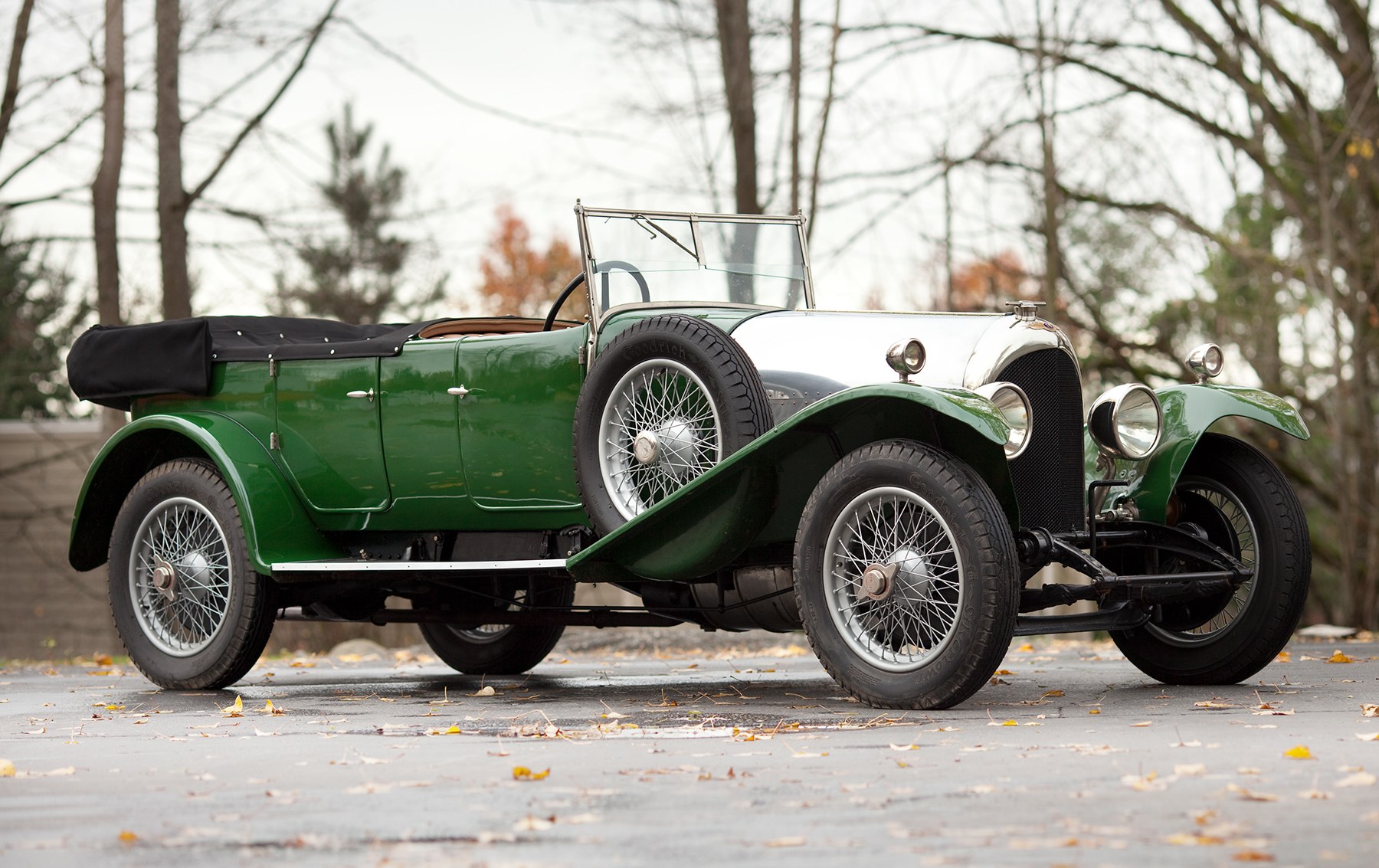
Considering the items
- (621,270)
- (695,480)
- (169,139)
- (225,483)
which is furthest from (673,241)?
(169,139)

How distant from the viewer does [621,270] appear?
24.8 feet

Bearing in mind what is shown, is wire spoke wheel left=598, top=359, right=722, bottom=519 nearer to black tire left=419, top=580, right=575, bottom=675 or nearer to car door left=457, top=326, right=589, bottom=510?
car door left=457, top=326, right=589, bottom=510

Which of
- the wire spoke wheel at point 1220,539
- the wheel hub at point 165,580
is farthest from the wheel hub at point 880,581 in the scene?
the wheel hub at point 165,580

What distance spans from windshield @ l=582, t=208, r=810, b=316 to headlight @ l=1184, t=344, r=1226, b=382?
6.11 ft

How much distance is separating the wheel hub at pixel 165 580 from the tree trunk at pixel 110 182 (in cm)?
615

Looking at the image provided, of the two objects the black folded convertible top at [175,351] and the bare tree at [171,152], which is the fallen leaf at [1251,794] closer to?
the black folded convertible top at [175,351]

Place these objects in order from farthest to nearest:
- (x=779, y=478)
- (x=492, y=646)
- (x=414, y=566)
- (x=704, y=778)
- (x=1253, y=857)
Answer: (x=492, y=646), (x=414, y=566), (x=779, y=478), (x=704, y=778), (x=1253, y=857)

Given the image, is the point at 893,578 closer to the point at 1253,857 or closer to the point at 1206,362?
the point at 1206,362

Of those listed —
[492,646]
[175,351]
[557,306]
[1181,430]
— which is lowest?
[492,646]

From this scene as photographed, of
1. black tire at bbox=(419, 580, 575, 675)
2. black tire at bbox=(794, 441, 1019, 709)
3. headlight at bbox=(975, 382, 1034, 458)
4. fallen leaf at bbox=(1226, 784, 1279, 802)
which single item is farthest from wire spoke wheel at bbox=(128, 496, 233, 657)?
fallen leaf at bbox=(1226, 784, 1279, 802)

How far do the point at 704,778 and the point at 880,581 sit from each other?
1667mm

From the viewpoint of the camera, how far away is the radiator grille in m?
6.47

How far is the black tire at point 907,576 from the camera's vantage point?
554 cm

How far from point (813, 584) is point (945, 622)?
51cm
